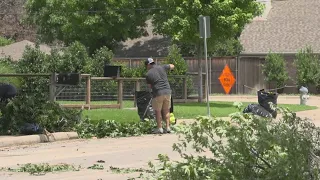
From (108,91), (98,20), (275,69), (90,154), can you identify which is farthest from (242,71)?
(90,154)

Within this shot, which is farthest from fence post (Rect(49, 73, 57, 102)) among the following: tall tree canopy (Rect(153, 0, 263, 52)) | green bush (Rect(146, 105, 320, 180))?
tall tree canopy (Rect(153, 0, 263, 52))

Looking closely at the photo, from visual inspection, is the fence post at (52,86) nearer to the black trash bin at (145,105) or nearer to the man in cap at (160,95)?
the black trash bin at (145,105)

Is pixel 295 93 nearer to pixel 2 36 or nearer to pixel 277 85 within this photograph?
pixel 277 85

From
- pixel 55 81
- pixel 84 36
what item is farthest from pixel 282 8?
pixel 55 81

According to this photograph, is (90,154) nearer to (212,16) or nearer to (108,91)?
(108,91)

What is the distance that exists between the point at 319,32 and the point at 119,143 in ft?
128

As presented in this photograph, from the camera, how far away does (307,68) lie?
46.1 meters

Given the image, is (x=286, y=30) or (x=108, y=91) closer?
(x=108, y=91)

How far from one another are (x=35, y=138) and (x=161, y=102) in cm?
322

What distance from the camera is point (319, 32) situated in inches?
2019

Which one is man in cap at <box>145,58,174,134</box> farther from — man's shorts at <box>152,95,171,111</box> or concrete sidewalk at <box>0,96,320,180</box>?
concrete sidewalk at <box>0,96,320,180</box>

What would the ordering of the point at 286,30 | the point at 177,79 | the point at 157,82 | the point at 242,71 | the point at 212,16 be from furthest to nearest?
the point at 286,30, the point at 242,71, the point at 177,79, the point at 212,16, the point at 157,82

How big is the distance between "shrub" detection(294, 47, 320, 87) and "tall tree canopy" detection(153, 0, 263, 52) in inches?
621

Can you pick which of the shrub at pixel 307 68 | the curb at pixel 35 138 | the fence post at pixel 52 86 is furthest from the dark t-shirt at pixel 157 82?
the shrub at pixel 307 68
